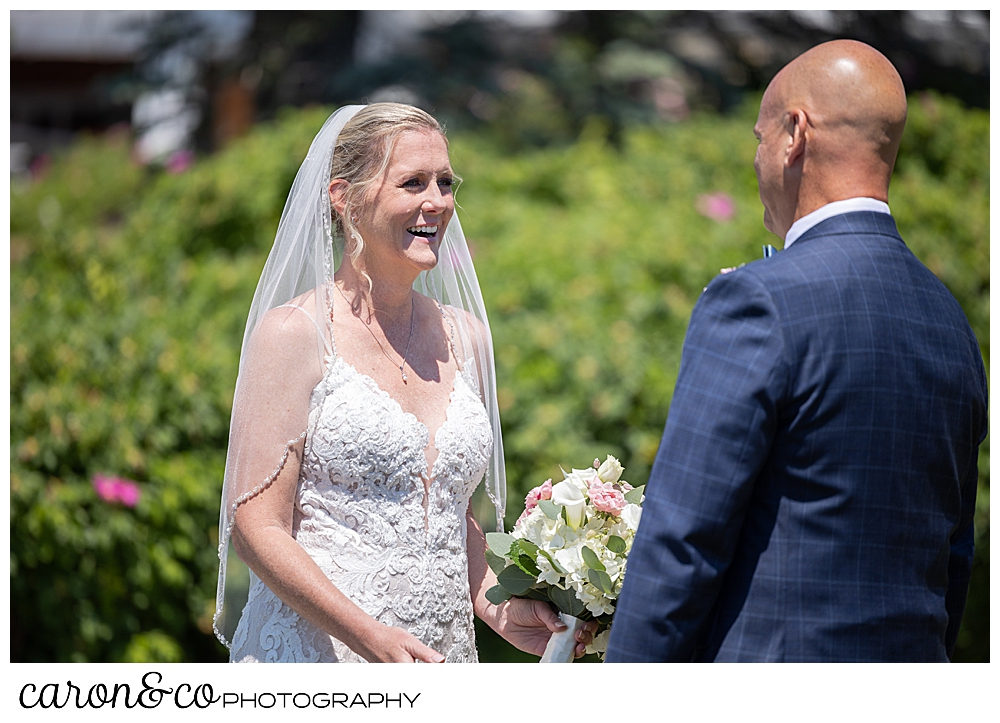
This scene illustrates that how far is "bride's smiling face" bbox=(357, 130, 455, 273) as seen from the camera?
2434 millimetres

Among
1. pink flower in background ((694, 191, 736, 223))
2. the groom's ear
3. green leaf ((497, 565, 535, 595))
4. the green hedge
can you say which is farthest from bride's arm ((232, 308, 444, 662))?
pink flower in background ((694, 191, 736, 223))

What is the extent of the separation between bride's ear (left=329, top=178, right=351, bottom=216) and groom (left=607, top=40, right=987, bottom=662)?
111cm

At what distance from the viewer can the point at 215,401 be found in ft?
14.1

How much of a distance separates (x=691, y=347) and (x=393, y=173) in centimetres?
100

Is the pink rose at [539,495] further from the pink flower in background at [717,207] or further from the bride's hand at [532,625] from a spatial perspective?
the pink flower in background at [717,207]

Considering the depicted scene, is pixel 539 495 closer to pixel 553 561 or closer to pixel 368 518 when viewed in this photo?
pixel 553 561

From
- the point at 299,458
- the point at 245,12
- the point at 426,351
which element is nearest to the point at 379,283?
the point at 426,351

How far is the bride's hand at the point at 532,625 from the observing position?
2.26m

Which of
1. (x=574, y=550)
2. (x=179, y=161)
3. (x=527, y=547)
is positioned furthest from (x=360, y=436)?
(x=179, y=161)

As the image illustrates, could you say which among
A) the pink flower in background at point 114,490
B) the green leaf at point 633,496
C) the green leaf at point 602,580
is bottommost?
the pink flower in background at point 114,490

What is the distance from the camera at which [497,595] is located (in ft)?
8.11

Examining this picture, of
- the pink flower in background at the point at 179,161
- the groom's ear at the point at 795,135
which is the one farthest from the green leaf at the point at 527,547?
the pink flower in background at the point at 179,161

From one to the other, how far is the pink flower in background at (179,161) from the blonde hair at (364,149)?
566 cm

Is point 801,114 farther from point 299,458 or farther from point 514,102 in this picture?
point 514,102
